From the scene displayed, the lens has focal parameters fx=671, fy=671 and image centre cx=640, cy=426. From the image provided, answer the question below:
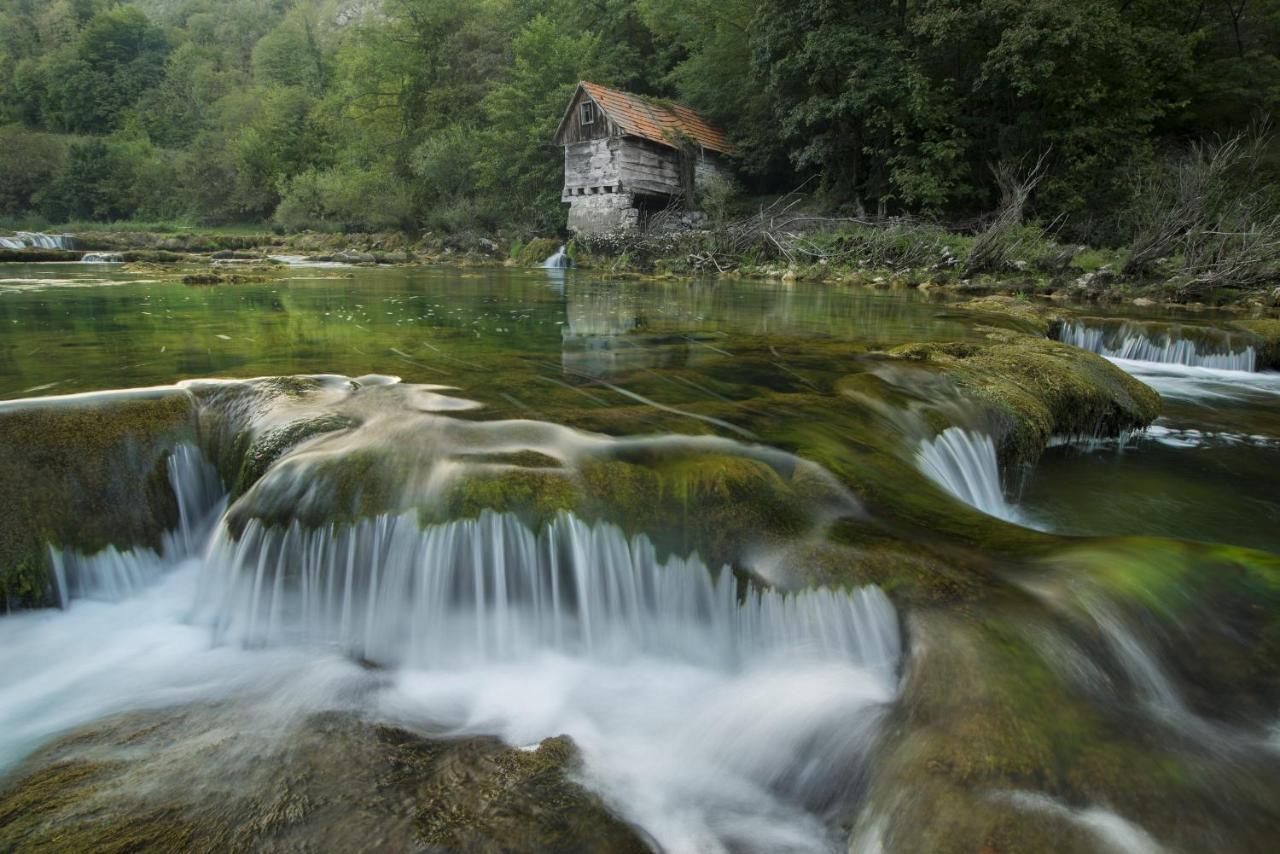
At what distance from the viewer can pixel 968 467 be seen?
443 cm

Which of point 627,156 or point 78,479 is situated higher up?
point 627,156

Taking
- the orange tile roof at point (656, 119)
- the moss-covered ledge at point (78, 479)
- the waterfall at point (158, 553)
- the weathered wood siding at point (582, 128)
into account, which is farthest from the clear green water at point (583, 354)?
the orange tile roof at point (656, 119)

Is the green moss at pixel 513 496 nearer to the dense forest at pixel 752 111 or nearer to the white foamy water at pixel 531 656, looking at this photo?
the white foamy water at pixel 531 656

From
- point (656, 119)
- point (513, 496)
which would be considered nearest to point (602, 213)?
point (656, 119)

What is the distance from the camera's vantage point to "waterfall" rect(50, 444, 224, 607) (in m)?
3.46

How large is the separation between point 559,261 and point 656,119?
22.5 ft

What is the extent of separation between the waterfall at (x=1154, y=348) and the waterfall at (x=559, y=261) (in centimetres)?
1952

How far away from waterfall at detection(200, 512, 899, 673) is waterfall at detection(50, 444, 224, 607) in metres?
0.67

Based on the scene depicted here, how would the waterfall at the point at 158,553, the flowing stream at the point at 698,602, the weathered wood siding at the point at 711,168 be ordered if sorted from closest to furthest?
the flowing stream at the point at 698,602
the waterfall at the point at 158,553
the weathered wood siding at the point at 711,168

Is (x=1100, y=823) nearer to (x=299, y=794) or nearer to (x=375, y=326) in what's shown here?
(x=299, y=794)

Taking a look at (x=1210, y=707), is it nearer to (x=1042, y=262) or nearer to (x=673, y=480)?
(x=673, y=480)

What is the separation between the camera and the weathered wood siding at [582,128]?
2513 centimetres

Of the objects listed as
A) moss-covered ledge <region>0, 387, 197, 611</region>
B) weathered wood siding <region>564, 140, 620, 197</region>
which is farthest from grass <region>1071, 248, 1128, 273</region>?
moss-covered ledge <region>0, 387, 197, 611</region>

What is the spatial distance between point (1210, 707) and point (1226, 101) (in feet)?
91.7
